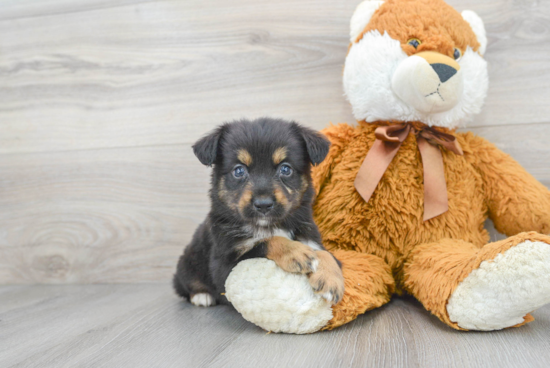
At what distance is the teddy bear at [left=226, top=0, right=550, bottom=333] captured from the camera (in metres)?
1.82

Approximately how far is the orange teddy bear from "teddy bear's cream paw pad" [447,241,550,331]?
0.65 ft

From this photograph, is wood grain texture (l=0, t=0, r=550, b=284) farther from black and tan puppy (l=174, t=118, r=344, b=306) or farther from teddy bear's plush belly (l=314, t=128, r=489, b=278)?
black and tan puppy (l=174, t=118, r=344, b=306)

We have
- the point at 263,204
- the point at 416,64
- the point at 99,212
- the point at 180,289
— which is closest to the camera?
the point at 263,204

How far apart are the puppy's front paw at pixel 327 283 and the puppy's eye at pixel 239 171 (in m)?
0.46

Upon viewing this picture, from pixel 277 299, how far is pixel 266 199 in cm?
37

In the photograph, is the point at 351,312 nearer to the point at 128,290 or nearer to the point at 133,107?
the point at 128,290

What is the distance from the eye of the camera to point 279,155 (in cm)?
170

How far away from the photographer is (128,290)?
262cm

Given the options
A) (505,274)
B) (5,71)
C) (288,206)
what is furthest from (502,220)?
(5,71)

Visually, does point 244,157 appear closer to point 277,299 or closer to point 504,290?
point 277,299

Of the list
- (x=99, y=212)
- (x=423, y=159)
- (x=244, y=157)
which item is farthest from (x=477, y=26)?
(x=99, y=212)

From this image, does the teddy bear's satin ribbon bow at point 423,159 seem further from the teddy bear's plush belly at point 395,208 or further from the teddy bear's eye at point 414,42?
the teddy bear's eye at point 414,42

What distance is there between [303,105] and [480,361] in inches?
64.9

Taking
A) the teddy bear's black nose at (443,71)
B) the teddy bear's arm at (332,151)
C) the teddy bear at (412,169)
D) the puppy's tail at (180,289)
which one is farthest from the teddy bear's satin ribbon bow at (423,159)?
the puppy's tail at (180,289)
